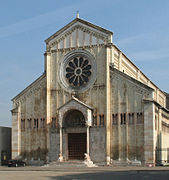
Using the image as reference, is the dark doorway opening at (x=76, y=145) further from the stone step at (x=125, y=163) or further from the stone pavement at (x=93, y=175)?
the stone pavement at (x=93, y=175)

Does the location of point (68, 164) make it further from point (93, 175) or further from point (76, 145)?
point (93, 175)

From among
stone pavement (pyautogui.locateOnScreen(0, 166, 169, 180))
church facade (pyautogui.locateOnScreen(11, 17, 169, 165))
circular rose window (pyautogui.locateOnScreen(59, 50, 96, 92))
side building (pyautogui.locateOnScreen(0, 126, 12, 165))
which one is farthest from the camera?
side building (pyautogui.locateOnScreen(0, 126, 12, 165))

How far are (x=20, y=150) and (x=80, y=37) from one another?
16834 millimetres

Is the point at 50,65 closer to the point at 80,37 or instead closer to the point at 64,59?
the point at 64,59

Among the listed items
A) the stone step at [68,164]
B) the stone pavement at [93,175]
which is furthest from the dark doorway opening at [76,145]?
the stone pavement at [93,175]

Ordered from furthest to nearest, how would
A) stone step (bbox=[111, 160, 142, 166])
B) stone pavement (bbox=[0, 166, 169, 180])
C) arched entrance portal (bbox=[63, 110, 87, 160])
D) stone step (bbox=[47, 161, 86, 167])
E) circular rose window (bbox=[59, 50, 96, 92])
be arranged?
circular rose window (bbox=[59, 50, 96, 92]) < arched entrance portal (bbox=[63, 110, 87, 160]) < stone step (bbox=[47, 161, 86, 167]) < stone step (bbox=[111, 160, 142, 166]) < stone pavement (bbox=[0, 166, 169, 180])

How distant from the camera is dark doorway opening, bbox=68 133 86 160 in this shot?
51656 millimetres

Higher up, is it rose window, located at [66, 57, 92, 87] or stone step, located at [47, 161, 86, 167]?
rose window, located at [66, 57, 92, 87]

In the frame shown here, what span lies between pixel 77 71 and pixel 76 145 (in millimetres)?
9459

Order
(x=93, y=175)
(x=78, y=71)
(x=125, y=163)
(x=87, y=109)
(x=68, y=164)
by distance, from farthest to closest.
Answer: (x=78, y=71) → (x=87, y=109) → (x=68, y=164) → (x=125, y=163) → (x=93, y=175)

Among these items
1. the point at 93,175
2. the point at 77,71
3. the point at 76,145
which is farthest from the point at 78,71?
the point at 93,175

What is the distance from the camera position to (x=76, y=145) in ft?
171

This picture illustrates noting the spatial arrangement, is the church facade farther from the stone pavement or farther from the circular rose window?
the stone pavement

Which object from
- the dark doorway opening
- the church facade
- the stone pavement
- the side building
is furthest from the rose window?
the stone pavement
